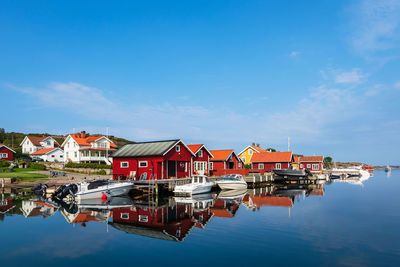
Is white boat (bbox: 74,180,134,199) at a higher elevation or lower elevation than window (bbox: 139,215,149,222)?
higher

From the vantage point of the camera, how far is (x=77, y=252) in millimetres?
14898

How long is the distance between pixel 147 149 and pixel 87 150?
3145 centimetres

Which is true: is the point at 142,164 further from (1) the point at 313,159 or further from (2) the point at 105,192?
(1) the point at 313,159

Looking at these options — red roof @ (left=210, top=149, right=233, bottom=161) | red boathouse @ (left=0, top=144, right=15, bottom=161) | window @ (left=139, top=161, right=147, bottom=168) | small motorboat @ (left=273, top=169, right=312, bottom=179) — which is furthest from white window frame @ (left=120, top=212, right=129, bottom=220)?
red boathouse @ (left=0, top=144, right=15, bottom=161)

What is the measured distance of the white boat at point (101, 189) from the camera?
107ft

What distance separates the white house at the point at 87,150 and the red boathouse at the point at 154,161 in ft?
88.8

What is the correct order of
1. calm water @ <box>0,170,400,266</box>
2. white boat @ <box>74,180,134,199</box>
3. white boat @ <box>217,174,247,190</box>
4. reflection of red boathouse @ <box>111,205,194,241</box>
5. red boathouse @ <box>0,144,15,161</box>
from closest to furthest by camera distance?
calm water @ <box>0,170,400,266</box> → reflection of red boathouse @ <box>111,205,194,241</box> → white boat @ <box>74,180,134,199</box> → white boat @ <box>217,174,247,190</box> → red boathouse @ <box>0,144,15,161</box>

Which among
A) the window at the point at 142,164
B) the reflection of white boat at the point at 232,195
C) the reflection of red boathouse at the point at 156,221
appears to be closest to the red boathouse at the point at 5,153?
the window at the point at 142,164

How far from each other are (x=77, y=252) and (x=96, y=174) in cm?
3670

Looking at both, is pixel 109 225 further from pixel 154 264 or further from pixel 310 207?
pixel 310 207

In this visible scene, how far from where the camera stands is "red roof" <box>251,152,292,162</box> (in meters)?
67.1

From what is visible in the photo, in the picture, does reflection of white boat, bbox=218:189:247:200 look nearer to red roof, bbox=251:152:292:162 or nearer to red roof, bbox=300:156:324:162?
red roof, bbox=251:152:292:162

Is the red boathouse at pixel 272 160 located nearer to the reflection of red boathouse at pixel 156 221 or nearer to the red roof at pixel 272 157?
the red roof at pixel 272 157

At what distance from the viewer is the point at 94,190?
109ft
